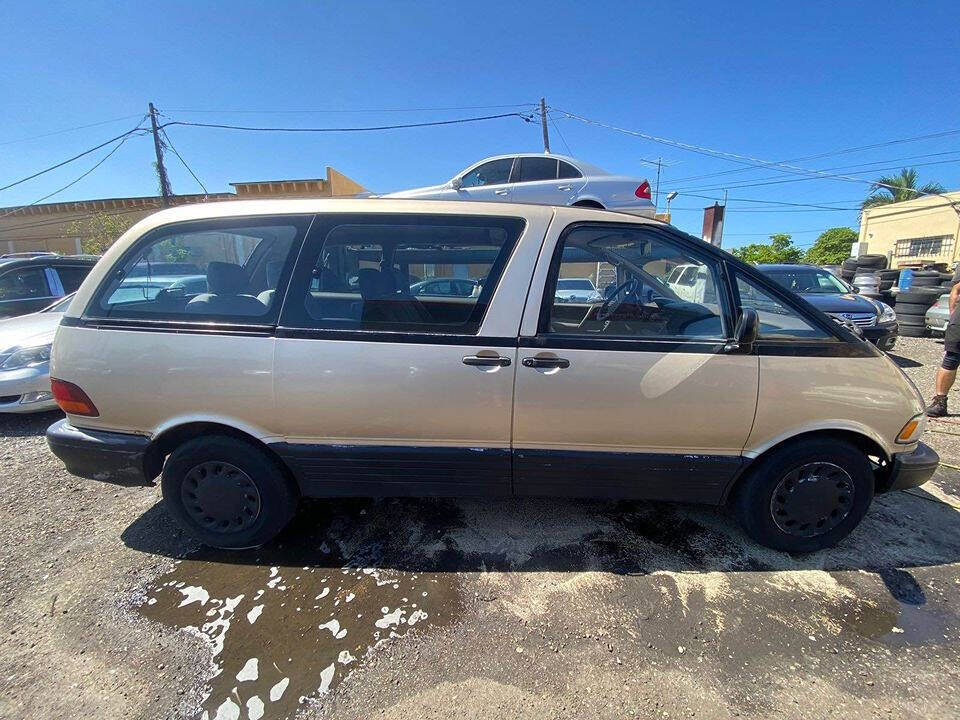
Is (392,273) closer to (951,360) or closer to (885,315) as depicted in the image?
(951,360)

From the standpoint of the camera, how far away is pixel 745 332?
2.03 metres

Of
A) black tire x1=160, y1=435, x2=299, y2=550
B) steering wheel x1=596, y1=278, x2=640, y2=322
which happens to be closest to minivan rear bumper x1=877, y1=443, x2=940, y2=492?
steering wheel x1=596, y1=278, x2=640, y2=322

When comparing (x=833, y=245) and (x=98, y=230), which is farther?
(x=833, y=245)

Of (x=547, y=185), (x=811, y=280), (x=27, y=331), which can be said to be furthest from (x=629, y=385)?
(x=811, y=280)

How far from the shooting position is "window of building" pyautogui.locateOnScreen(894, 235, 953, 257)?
2995 cm

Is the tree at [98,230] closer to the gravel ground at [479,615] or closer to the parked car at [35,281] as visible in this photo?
the parked car at [35,281]

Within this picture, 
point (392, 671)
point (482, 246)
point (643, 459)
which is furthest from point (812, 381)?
point (392, 671)

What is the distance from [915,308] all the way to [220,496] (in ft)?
41.9

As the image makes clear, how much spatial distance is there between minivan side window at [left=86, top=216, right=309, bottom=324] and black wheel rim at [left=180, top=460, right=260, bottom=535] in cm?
87

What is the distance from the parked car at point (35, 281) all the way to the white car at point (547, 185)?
16.3 ft

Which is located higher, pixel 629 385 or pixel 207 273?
pixel 207 273

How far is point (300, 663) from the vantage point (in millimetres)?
1812

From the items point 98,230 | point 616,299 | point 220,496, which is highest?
point 98,230

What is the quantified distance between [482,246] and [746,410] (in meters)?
1.62
